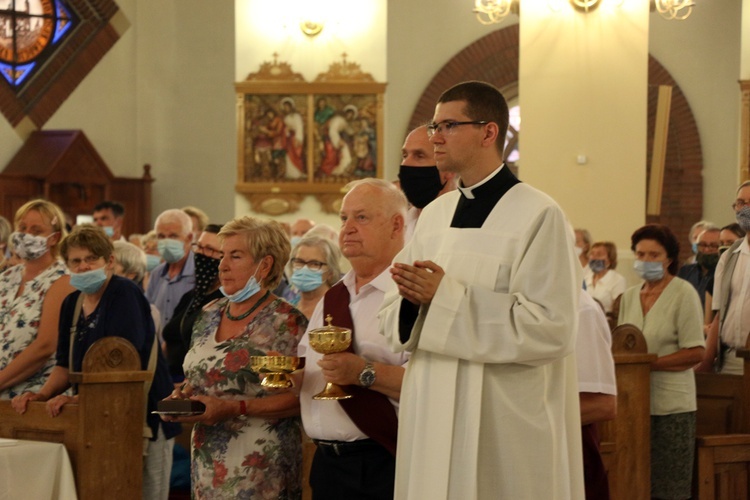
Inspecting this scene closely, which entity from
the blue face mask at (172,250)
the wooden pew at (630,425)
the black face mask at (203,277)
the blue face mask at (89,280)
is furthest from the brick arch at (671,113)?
the blue face mask at (89,280)

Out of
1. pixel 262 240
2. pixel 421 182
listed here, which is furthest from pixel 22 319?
pixel 421 182

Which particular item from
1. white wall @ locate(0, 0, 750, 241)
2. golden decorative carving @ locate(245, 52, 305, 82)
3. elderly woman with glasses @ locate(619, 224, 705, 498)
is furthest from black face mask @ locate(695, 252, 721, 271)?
white wall @ locate(0, 0, 750, 241)

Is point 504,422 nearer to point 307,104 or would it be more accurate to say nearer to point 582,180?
point 582,180

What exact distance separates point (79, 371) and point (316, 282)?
1259 millimetres

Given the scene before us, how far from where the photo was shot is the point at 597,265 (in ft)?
34.6

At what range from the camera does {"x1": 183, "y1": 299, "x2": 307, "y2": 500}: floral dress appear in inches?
158

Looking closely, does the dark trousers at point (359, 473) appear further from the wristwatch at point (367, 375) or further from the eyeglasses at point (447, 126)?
the eyeglasses at point (447, 126)

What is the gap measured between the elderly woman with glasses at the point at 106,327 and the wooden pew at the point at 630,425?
2082 mm

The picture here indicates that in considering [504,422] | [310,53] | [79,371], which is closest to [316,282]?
[79,371]

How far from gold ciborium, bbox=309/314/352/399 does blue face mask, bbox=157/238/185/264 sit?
4653 mm

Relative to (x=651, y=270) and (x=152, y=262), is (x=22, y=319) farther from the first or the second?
(x=152, y=262)

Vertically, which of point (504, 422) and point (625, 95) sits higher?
point (625, 95)

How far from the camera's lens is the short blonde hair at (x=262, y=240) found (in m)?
4.34

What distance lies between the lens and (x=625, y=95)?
11594 mm
